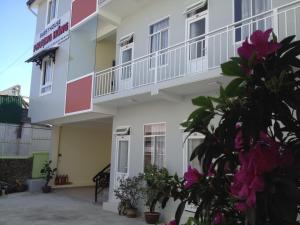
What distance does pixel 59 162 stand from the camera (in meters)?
16.6

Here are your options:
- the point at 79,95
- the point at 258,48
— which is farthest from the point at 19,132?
the point at 258,48

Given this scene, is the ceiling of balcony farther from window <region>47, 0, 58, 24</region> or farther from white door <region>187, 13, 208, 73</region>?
window <region>47, 0, 58, 24</region>

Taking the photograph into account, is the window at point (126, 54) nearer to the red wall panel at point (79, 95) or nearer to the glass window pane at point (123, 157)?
the red wall panel at point (79, 95)

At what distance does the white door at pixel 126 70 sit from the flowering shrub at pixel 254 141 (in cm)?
911

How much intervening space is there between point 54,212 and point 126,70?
5.35 metres

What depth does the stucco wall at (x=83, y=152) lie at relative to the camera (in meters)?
16.9

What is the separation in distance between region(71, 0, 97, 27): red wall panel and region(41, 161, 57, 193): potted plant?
697cm

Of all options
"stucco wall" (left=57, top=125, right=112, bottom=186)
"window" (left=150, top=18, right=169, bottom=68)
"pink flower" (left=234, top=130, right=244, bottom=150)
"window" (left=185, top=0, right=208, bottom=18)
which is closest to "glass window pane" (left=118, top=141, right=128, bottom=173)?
"window" (left=150, top=18, right=169, bottom=68)

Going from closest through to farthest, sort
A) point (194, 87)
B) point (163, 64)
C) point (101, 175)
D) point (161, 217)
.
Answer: point (194, 87)
point (161, 217)
point (163, 64)
point (101, 175)

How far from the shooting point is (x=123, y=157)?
1129 cm

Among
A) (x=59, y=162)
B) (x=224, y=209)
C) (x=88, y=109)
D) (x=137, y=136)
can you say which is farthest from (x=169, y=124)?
→ (x=59, y=162)

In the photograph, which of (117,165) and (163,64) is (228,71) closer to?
(163,64)

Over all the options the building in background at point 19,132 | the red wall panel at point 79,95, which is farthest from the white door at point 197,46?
the building in background at point 19,132

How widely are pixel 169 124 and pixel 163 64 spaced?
73.6 inches
